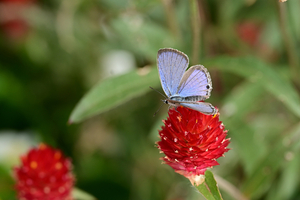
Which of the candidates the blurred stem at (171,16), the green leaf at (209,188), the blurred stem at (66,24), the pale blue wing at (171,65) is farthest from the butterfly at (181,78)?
the blurred stem at (66,24)

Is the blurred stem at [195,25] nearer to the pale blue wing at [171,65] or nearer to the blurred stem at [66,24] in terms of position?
the pale blue wing at [171,65]

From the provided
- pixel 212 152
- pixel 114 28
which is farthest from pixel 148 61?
pixel 212 152

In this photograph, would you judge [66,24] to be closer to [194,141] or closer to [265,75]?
[265,75]

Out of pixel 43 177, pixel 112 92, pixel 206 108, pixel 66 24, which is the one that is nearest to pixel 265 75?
→ pixel 206 108

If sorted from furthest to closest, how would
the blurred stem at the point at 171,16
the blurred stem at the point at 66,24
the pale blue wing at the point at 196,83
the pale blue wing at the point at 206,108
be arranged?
the blurred stem at the point at 66,24
the blurred stem at the point at 171,16
the pale blue wing at the point at 196,83
the pale blue wing at the point at 206,108

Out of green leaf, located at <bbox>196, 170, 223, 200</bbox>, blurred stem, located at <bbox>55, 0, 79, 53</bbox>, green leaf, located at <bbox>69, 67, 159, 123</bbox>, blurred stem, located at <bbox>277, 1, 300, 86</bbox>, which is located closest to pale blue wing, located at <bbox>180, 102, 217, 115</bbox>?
green leaf, located at <bbox>196, 170, 223, 200</bbox>

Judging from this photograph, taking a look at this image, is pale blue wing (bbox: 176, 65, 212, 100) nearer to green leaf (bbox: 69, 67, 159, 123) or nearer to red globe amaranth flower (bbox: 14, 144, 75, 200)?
green leaf (bbox: 69, 67, 159, 123)
